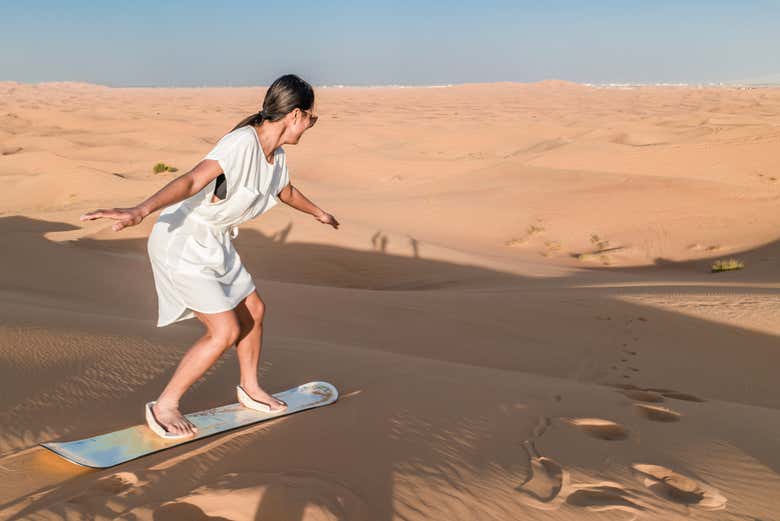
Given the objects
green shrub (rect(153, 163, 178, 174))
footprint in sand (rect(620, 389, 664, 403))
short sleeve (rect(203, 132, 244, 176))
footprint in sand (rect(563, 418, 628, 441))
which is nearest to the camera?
short sleeve (rect(203, 132, 244, 176))

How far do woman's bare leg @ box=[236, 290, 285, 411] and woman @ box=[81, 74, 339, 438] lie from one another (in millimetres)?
139

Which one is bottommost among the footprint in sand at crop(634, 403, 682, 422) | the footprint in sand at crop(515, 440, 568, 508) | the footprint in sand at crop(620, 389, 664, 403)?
the footprint in sand at crop(620, 389, 664, 403)

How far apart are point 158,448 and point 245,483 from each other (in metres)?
0.51

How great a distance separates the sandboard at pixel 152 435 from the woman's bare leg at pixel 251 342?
0.28 ft

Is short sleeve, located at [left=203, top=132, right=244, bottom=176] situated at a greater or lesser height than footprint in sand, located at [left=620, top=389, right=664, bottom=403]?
greater

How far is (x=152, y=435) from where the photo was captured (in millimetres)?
2900

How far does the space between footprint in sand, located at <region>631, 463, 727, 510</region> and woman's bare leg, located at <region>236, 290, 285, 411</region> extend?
1638 mm

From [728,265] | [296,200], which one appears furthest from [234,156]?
[728,265]

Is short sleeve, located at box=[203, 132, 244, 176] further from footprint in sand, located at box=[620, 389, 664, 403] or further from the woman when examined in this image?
footprint in sand, located at box=[620, 389, 664, 403]

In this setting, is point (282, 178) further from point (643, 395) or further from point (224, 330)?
point (643, 395)

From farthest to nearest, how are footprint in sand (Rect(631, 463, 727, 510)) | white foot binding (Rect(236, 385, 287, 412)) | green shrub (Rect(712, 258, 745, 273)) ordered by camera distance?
green shrub (Rect(712, 258, 745, 273)) < white foot binding (Rect(236, 385, 287, 412)) < footprint in sand (Rect(631, 463, 727, 510))

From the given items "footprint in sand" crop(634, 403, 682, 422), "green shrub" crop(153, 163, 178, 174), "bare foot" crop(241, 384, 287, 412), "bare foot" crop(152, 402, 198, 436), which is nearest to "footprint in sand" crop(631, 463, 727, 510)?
"footprint in sand" crop(634, 403, 682, 422)

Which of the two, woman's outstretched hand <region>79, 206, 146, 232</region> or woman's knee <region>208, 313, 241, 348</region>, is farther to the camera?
woman's knee <region>208, 313, 241, 348</region>

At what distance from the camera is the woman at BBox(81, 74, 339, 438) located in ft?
9.46
